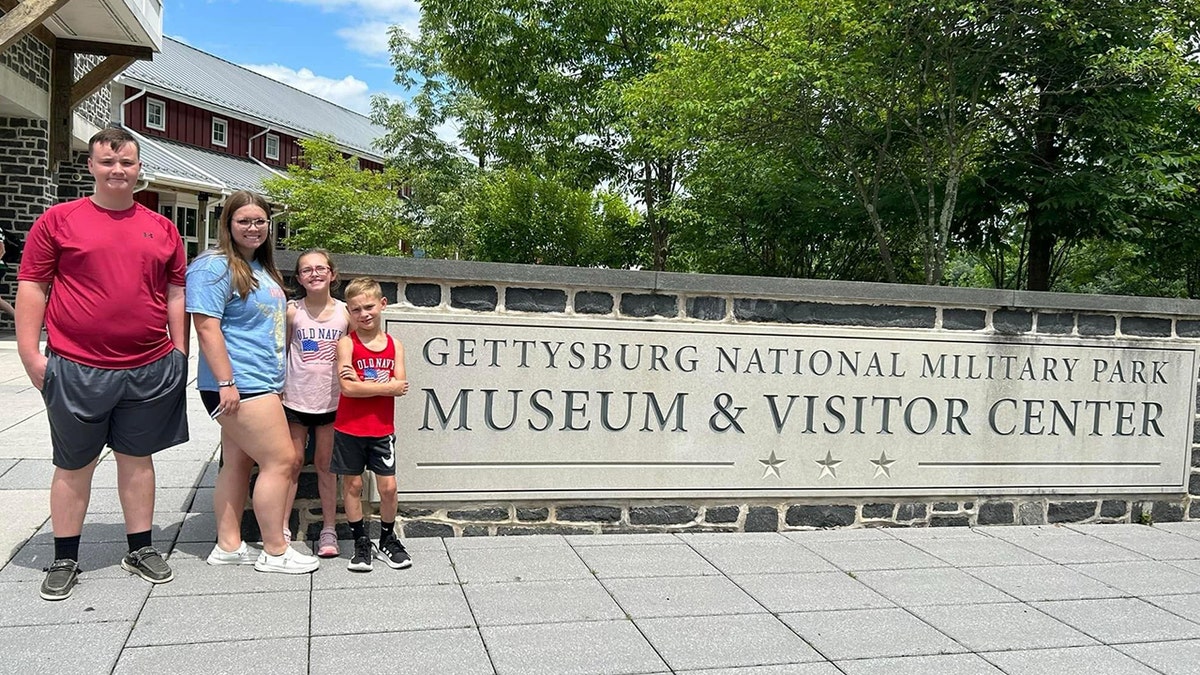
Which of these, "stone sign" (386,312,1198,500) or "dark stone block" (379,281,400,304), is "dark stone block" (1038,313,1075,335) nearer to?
"stone sign" (386,312,1198,500)

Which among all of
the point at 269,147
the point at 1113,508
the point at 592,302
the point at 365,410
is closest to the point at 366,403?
the point at 365,410

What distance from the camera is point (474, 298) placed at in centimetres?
454

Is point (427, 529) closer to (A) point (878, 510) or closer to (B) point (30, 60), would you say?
(A) point (878, 510)

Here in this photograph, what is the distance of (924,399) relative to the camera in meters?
5.11

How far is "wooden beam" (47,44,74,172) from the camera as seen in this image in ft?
48.4

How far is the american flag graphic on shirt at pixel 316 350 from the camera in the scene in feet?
13.2

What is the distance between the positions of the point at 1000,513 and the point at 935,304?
4.17ft

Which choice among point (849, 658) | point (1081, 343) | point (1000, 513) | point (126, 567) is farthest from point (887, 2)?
point (126, 567)

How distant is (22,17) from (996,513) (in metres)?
10.3

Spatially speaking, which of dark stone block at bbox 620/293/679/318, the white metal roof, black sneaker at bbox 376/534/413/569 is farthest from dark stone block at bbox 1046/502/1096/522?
the white metal roof

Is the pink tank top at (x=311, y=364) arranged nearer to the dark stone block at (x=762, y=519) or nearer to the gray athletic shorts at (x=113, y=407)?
the gray athletic shorts at (x=113, y=407)

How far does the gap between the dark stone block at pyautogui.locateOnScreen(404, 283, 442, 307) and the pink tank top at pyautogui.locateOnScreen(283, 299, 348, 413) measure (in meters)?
0.46

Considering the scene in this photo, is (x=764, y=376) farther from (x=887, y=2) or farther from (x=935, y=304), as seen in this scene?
(x=887, y=2)

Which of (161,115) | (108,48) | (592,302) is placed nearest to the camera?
(592,302)
